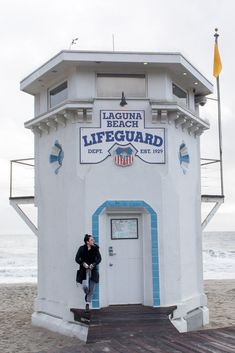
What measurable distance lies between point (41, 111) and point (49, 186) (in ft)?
7.38

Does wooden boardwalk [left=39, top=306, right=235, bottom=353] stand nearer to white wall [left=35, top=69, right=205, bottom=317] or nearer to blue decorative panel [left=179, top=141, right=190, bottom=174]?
white wall [left=35, top=69, right=205, bottom=317]

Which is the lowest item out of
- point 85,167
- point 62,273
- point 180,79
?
point 62,273

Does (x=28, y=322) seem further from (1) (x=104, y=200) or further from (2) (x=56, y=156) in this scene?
(2) (x=56, y=156)

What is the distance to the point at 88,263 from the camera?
31.4 ft

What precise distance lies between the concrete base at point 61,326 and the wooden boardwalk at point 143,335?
365mm

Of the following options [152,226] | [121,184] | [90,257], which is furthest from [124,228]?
[90,257]

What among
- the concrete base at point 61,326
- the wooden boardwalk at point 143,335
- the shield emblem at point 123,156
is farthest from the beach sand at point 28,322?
the shield emblem at point 123,156

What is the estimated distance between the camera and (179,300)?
10328 mm

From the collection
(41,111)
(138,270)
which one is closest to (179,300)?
(138,270)

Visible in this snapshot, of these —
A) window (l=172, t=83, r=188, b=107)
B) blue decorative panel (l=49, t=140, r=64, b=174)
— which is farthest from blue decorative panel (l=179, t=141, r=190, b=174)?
blue decorative panel (l=49, t=140, r=64, b=174)

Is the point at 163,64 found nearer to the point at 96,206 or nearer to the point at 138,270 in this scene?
the point at 96,206

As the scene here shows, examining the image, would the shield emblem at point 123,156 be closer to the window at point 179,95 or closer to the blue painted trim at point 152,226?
the blue painted trim at point 152,226

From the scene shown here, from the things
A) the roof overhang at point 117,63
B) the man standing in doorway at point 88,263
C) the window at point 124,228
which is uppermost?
the roof overhang at point 117,63

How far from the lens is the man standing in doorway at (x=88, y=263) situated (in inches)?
375
